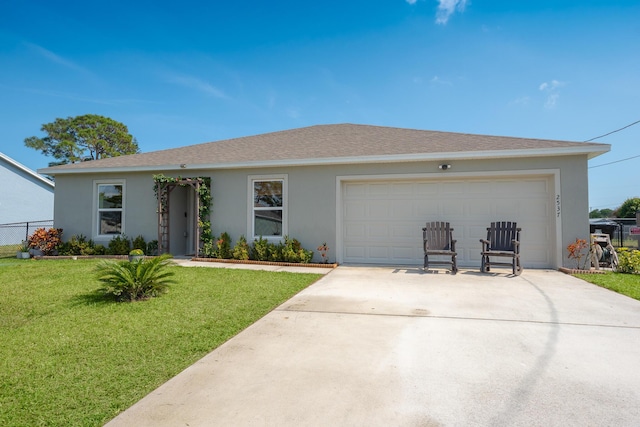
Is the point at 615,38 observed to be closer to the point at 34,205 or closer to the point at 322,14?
the point at 322,14

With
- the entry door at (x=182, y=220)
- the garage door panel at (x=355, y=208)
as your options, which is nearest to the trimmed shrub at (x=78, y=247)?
the entry door at (x=182, y=220)

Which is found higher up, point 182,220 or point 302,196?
point 302,196

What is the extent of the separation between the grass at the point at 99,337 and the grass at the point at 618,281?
5049 millimetres

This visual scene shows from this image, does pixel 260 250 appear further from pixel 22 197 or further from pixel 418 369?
pixel 22 197

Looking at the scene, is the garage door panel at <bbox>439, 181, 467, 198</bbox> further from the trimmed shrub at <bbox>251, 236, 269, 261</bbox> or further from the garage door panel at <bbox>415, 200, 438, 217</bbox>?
the trimmed shrub at <bbox>251, 236, 269, 261</bbox>

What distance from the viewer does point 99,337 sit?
126 inches

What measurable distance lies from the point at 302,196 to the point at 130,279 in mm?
4620

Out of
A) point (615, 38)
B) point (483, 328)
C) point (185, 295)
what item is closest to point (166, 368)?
point (185, 295)

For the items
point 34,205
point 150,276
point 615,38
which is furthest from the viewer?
point 34,205

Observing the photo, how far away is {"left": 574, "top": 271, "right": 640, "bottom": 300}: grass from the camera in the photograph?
5.05 m

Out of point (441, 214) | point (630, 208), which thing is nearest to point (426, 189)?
point (441, 214)

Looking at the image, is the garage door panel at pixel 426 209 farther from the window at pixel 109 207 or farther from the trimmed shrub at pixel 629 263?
the window at pixel 109 207

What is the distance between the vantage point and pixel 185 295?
484 cm

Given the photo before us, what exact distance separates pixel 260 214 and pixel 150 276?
13.9 ft
